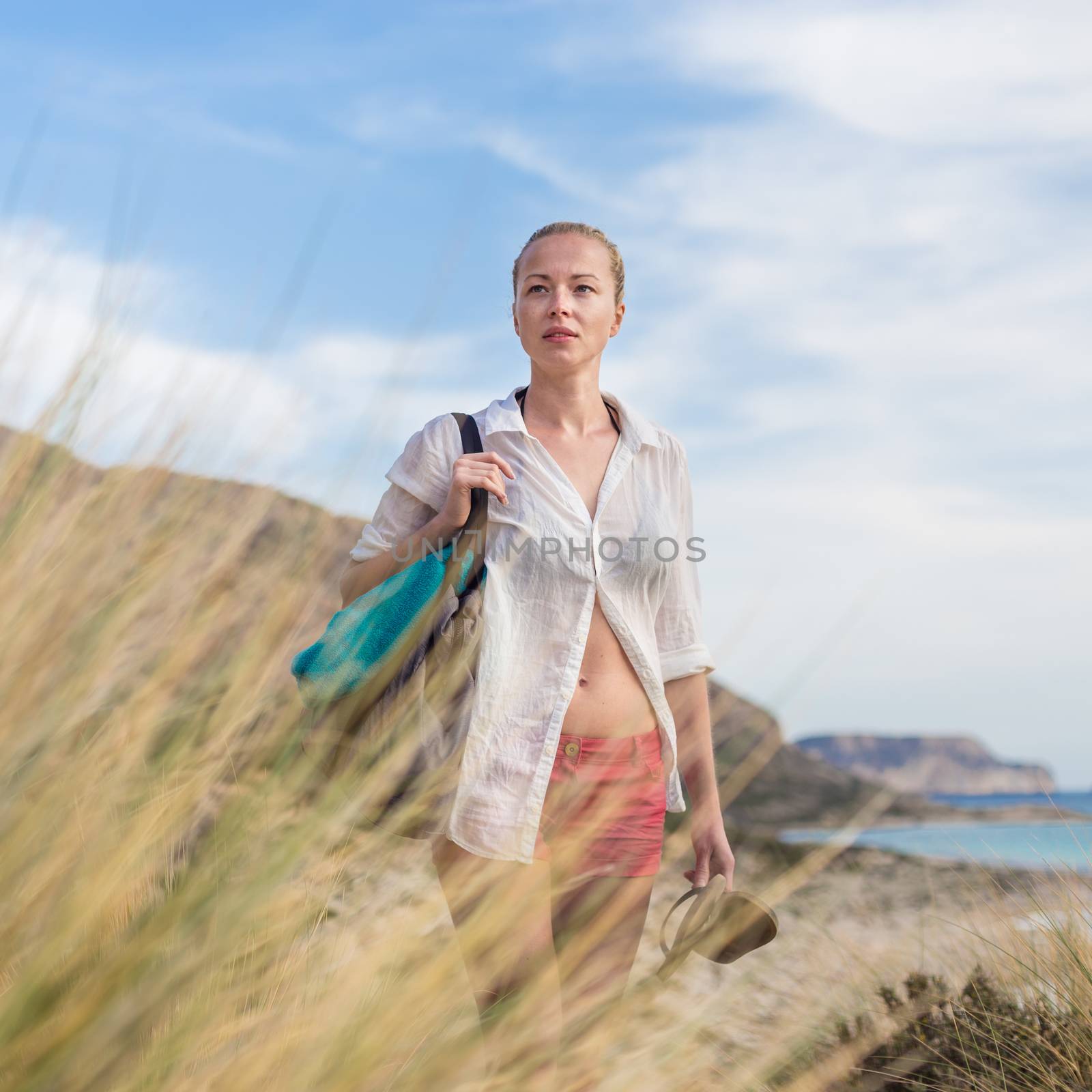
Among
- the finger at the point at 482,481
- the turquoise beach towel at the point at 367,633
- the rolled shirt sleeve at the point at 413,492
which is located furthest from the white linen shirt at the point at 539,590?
the turquoise beach towel at the point at 367,633

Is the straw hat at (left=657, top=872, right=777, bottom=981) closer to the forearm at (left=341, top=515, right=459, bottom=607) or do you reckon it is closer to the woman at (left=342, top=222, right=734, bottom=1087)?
the woman at (left=342, top=222, right=734, bottom=1087)

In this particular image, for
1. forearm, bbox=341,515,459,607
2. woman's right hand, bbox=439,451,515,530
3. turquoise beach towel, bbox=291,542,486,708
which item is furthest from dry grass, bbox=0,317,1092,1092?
woman's right hand, bbox=439,451,515,530

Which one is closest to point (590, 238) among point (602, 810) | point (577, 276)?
point (577, 276)

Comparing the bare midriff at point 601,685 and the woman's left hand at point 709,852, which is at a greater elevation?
the bare midriff at point 601,685

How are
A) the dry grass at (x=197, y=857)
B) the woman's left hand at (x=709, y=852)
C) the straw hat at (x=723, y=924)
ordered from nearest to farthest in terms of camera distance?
the dry grass at (x=197, y=857)
the straw hat at (x=723, y=924)
the woman's left hand at (x=709, y=852)

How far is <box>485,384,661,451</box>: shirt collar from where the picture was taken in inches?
87.5

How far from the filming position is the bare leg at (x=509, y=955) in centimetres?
150

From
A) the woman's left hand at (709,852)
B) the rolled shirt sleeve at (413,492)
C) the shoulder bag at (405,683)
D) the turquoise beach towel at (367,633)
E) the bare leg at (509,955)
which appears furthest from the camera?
the woman's left hand at (709,852)

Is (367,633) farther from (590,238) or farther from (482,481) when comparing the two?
(590,238)

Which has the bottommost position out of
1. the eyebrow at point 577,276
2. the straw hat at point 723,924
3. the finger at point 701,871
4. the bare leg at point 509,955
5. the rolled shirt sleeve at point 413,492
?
the bare leg at point 509,955

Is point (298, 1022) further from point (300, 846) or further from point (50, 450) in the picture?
point (50, 450)

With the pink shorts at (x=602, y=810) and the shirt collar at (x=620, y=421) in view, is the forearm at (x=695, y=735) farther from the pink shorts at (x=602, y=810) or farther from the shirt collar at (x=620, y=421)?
the shirt collar at (x=620, y=421)

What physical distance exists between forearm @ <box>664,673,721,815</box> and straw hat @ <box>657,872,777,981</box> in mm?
251

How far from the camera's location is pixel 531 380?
232 centimetres
